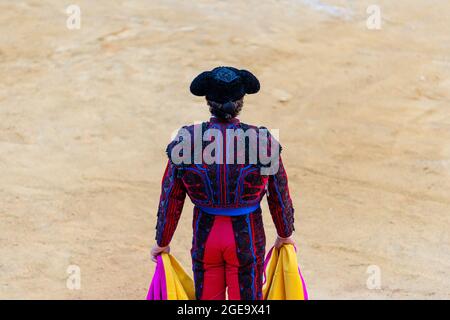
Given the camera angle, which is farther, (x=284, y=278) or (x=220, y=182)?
(x=284, y=278)

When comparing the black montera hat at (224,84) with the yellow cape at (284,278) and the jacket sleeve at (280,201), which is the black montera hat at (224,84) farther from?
the yellow cape at (284,278)

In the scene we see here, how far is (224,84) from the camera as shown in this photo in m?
3.38

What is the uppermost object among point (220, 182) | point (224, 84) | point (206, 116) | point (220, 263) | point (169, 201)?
point (224, 84)

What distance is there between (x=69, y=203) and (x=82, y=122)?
4.76 feet

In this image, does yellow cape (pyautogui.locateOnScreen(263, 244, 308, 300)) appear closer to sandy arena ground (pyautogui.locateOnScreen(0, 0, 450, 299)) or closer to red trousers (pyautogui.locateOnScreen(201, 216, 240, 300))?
red trousers (pyautogui.locateOnScreen(201, 216, 240, 300))

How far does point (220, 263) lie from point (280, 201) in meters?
0.42

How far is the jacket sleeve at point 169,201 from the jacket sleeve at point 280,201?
1.40 ft

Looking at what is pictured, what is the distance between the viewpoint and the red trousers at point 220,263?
3547mm

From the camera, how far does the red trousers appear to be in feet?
11.6

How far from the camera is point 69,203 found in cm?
620

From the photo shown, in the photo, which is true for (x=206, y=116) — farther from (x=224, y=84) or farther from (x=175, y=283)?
(x=224, y=84)

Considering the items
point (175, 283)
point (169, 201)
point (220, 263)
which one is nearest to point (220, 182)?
point (169, 201)

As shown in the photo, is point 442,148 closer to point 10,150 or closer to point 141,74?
point 141,74

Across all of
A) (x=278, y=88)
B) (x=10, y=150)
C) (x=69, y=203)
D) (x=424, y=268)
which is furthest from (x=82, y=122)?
(x=424, y=268)
